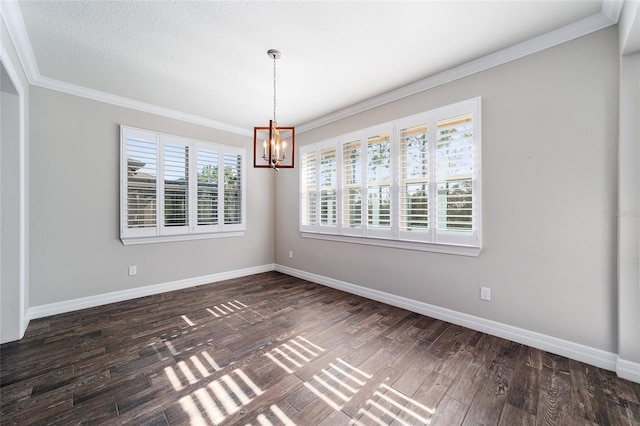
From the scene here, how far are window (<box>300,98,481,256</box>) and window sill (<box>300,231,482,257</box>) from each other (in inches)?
0.4

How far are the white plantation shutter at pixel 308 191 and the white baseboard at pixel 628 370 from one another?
370 cm

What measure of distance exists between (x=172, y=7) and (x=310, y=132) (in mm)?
2878

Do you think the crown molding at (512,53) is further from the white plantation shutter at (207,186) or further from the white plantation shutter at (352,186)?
the white plantation shutter at (207,186)

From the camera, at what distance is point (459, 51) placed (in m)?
2.59

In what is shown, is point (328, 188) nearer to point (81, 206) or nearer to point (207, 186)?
point (207, 186)

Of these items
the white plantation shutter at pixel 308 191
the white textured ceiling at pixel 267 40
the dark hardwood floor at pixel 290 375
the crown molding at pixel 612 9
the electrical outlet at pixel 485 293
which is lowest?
the dark hardwood floor at pixel 290 375

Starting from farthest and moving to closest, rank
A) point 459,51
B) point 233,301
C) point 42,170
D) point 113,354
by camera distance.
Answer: point 233,301
point 42,170
point 459,51
point 113,354

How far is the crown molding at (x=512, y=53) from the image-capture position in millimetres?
2094

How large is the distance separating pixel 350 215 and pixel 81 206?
369 cm

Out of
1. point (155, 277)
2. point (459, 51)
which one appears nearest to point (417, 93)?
point (459, 51)

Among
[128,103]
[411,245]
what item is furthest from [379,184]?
[128,103]

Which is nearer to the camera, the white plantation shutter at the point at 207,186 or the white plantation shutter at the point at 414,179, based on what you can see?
the white plantation shutter at the point at 414,179

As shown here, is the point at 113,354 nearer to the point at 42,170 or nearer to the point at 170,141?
the point at 42,170

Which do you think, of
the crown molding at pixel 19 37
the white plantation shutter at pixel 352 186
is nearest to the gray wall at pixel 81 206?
the crown molding at pixel 19 37
